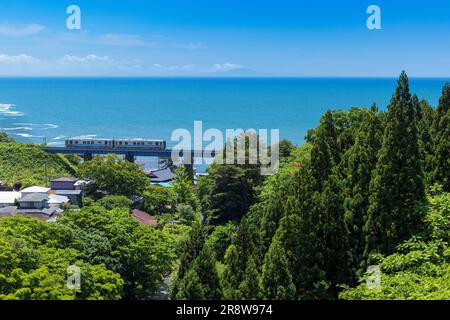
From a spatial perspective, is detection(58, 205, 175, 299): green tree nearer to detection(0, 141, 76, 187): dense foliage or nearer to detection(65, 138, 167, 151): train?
detection(0, 141, 76, 187): dense foliage

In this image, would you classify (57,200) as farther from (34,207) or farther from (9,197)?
(9,197)

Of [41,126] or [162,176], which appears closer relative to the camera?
[162,176]

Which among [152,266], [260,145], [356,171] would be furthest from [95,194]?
[356,171]

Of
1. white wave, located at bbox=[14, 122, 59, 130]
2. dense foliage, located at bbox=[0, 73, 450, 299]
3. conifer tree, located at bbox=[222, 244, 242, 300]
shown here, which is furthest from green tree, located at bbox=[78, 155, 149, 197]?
white wave, located at bbox=[14, 122, 59, 130]

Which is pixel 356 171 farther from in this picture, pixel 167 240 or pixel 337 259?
pixel 167 240

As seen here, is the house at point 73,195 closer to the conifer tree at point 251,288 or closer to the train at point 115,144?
the train at point 115,144

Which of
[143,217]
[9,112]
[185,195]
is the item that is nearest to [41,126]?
[9,112]
